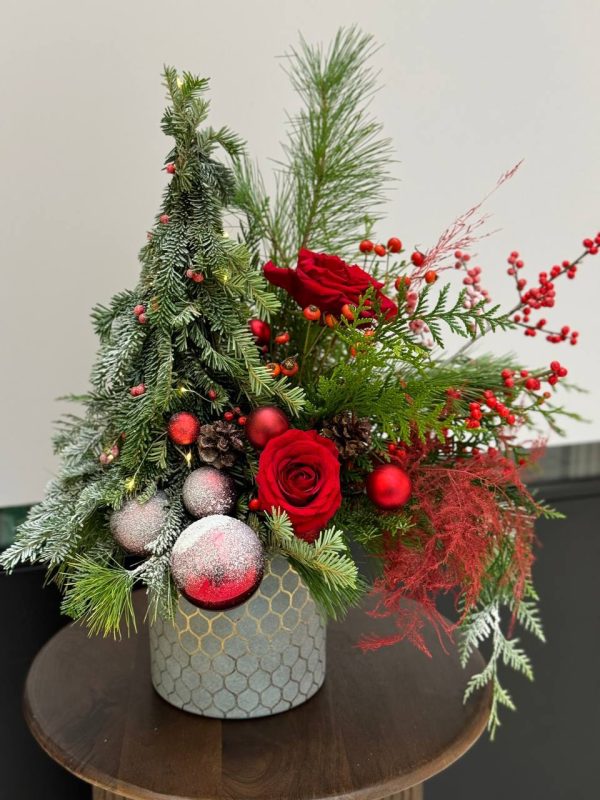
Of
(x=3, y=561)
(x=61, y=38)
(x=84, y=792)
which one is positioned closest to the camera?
(x=3, y=561)

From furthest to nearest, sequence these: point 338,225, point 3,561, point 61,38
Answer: point 61,38, point 338,225, point 3,561

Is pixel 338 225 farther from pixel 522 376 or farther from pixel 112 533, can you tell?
pixel 112 533

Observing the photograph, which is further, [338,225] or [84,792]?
[84,792]

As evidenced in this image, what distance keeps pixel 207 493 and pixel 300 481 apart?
0.08 metres

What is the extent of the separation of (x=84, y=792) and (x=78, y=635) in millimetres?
350

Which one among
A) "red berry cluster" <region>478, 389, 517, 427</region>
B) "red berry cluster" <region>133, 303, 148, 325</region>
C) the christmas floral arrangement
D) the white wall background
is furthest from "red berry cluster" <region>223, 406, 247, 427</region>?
the white wall background

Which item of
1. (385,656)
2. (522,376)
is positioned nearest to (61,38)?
(522,376)

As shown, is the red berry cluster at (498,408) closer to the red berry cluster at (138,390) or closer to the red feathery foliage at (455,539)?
the red feathery foliage at (455,539)

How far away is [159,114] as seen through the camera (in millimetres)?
1043

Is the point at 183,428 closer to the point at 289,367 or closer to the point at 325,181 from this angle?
the point at 289,367

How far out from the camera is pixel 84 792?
3.72 feet

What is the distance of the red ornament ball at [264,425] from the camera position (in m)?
0.68

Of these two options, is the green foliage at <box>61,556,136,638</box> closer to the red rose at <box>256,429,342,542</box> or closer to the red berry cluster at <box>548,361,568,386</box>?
the red rose at <box>256,429,342,542</box>

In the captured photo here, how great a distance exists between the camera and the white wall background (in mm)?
1008
